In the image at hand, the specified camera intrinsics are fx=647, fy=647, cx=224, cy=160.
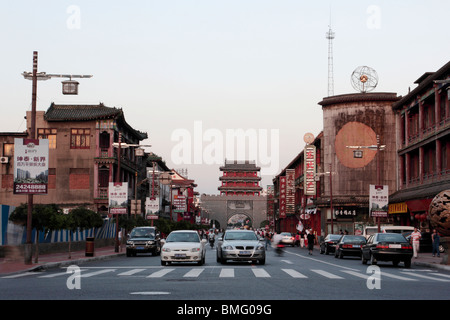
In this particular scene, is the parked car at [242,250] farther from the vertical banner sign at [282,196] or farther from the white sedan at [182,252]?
the vertical banner sign at [282,196]

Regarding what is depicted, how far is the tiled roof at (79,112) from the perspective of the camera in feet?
223

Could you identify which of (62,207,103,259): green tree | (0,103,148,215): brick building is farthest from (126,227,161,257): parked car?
(0,103,148,215): brick building

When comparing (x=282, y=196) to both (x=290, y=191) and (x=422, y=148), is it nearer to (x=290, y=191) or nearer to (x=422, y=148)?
(x=290, y=191)

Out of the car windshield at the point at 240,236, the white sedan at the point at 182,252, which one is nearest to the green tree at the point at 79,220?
the white sedan at the point at 182,252

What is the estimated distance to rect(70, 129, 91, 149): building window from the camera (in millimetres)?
68250

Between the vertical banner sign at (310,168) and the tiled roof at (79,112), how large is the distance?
21.8 meters

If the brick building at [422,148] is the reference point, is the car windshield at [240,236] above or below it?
below

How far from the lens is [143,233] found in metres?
38.9

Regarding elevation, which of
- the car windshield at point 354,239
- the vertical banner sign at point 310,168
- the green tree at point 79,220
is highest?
the vertical banner sign at point 310,168

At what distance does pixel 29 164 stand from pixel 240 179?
14255 centimetres
